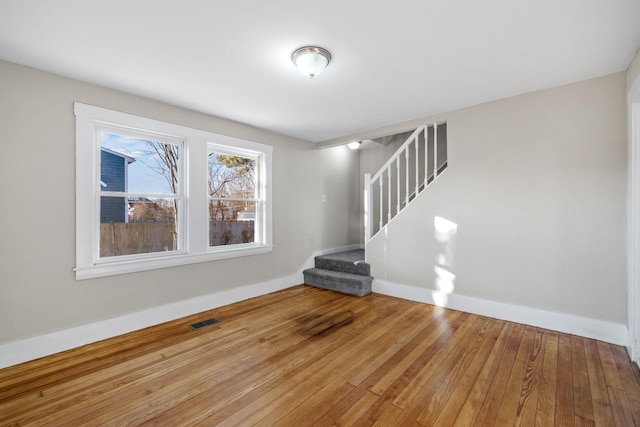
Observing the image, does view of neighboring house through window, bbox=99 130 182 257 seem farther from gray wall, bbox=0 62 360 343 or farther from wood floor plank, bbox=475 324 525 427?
wood floor plank, bbox=475 324 525 427

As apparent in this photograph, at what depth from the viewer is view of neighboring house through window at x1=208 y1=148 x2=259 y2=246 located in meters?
3.80

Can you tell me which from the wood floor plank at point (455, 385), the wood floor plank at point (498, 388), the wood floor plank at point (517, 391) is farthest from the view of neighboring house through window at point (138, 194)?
the wood floor plank at point (517, 391)

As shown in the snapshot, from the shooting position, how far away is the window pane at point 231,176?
3814 millimetres

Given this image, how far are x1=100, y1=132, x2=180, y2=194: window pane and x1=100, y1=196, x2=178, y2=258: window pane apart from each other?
0.14 m

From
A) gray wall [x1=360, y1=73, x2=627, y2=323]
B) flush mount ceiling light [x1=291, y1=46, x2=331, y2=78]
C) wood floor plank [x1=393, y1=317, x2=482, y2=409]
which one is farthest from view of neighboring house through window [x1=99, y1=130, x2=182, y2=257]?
gray wall [x1=360, y1=73, x2=627, y2=323]

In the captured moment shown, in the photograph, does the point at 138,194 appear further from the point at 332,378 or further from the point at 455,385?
the point at 455,385

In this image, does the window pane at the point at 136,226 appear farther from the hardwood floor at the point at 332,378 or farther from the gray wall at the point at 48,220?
the hardwood floor at the point at 332,378

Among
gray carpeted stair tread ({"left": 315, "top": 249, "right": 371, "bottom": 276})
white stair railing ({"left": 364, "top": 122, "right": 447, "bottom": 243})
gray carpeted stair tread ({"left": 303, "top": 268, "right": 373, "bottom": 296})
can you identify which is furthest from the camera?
gray carpeted stair tread ({"left": 315, "top": 249, "right": 371, "bottom": 276})

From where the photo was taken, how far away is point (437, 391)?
1948mm

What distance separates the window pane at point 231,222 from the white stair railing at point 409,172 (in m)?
1.81

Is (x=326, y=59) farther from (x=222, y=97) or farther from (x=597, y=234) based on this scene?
(x=597, y=234)

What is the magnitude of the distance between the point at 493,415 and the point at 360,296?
7.93ft

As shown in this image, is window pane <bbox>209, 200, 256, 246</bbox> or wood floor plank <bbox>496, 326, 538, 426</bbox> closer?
wood floor plank <bbox>496, 326, 538, 426</bbox>

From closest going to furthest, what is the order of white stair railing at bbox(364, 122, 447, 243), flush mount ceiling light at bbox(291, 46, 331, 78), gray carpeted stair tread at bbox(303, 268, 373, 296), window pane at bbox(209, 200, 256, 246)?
1. flush mount ceiling light at bbox(291, 46, 331, 78)
2. window pane at bbox(209, 200, 256, 246)
3. white stair railing at bbox(364, 122, 447, 243)
4. gray carpeted stair tread at bbox(303, 268, 373, 296)
